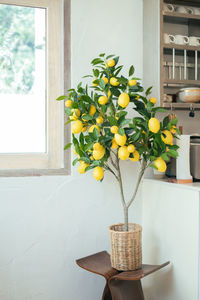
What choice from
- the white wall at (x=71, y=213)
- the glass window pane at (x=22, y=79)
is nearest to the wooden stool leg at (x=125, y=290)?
the white wall at (x=71, y=213)

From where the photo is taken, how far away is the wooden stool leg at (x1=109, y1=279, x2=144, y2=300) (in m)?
1.62

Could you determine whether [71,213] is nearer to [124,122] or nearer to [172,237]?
[172,237]

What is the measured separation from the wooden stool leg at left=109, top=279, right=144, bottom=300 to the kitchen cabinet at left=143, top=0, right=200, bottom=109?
3.08 ft

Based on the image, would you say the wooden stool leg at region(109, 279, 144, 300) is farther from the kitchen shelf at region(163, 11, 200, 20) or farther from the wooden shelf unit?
the kitchen shelf at region(163, 11, 200, 20)

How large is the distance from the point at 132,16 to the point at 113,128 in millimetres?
905

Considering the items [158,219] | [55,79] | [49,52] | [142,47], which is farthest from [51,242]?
[142,47]

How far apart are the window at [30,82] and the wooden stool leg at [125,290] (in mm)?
699

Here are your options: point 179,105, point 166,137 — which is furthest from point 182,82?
point 166,137

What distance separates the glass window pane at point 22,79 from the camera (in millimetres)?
1983

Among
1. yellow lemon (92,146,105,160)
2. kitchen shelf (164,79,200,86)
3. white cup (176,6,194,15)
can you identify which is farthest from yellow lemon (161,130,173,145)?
white cup (176,6,194,15)

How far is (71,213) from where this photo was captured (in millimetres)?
1938

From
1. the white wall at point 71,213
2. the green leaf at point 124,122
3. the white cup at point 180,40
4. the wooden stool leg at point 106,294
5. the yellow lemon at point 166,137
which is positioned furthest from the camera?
the white cup at point 180,40

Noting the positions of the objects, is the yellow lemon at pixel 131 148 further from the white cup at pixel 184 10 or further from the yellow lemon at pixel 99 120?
the white cup at pixel 184 10

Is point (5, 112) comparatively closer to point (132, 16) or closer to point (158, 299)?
point (132, 16)
